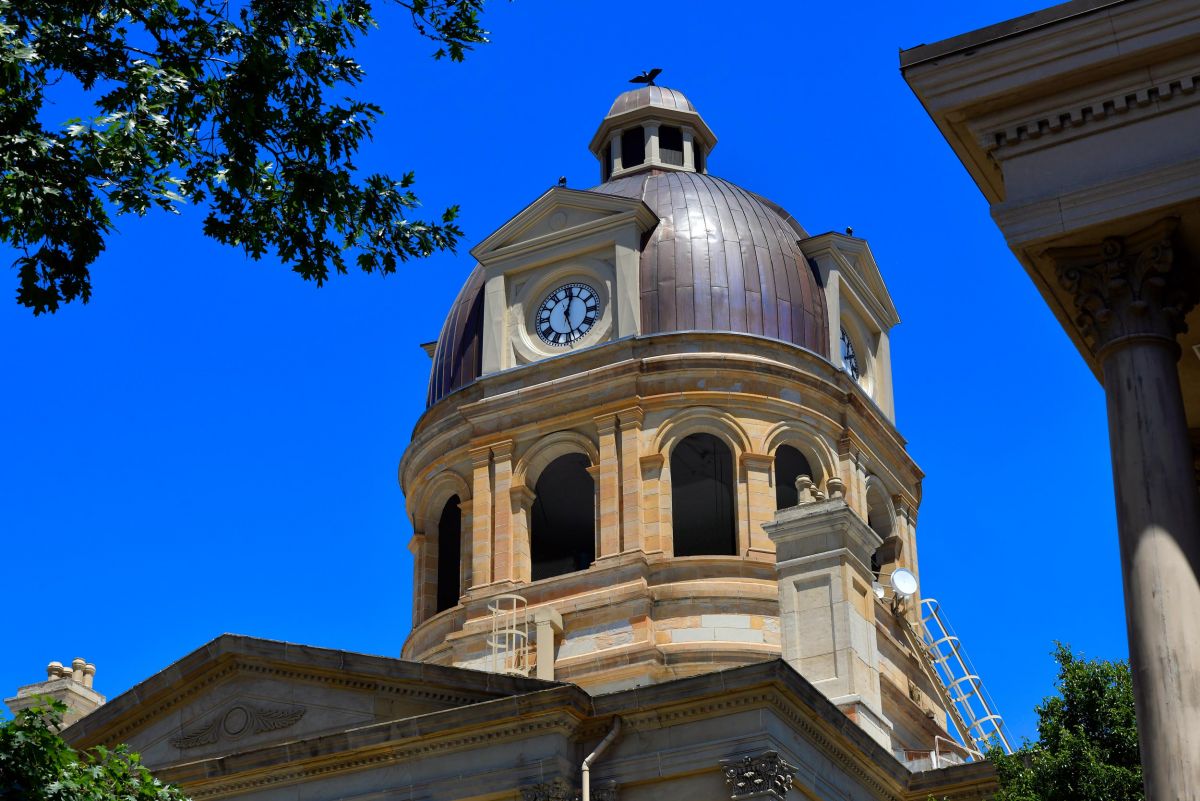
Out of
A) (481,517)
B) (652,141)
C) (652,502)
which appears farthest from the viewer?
(652,141)

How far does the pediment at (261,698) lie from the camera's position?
27.2 m

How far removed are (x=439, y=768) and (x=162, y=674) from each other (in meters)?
5.28

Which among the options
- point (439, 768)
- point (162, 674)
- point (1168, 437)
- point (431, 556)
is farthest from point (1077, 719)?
point (431, 556)

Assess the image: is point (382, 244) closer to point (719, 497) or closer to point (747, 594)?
point (747, 594)

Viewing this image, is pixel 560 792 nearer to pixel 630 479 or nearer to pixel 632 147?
pixel 630 479

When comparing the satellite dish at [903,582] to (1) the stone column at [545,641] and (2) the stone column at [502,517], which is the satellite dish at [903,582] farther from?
(2) the stone column at [502,517]

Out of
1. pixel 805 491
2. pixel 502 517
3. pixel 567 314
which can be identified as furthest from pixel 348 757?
pixel 567 314

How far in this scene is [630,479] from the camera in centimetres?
3644

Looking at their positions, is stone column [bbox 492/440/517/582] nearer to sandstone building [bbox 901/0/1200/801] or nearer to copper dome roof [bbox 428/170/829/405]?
copper dome roof [bbox 428/170/829/405]

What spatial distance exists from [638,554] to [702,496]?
4530 millimetres

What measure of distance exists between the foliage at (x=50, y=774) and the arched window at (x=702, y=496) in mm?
20571

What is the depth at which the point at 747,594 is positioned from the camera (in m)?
34.6

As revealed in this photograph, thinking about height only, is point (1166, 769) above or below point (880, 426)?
below

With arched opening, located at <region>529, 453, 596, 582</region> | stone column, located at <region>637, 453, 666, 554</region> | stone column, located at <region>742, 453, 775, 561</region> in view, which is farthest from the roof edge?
arched opening, located at <region>529, 453, 596, 582</region>
